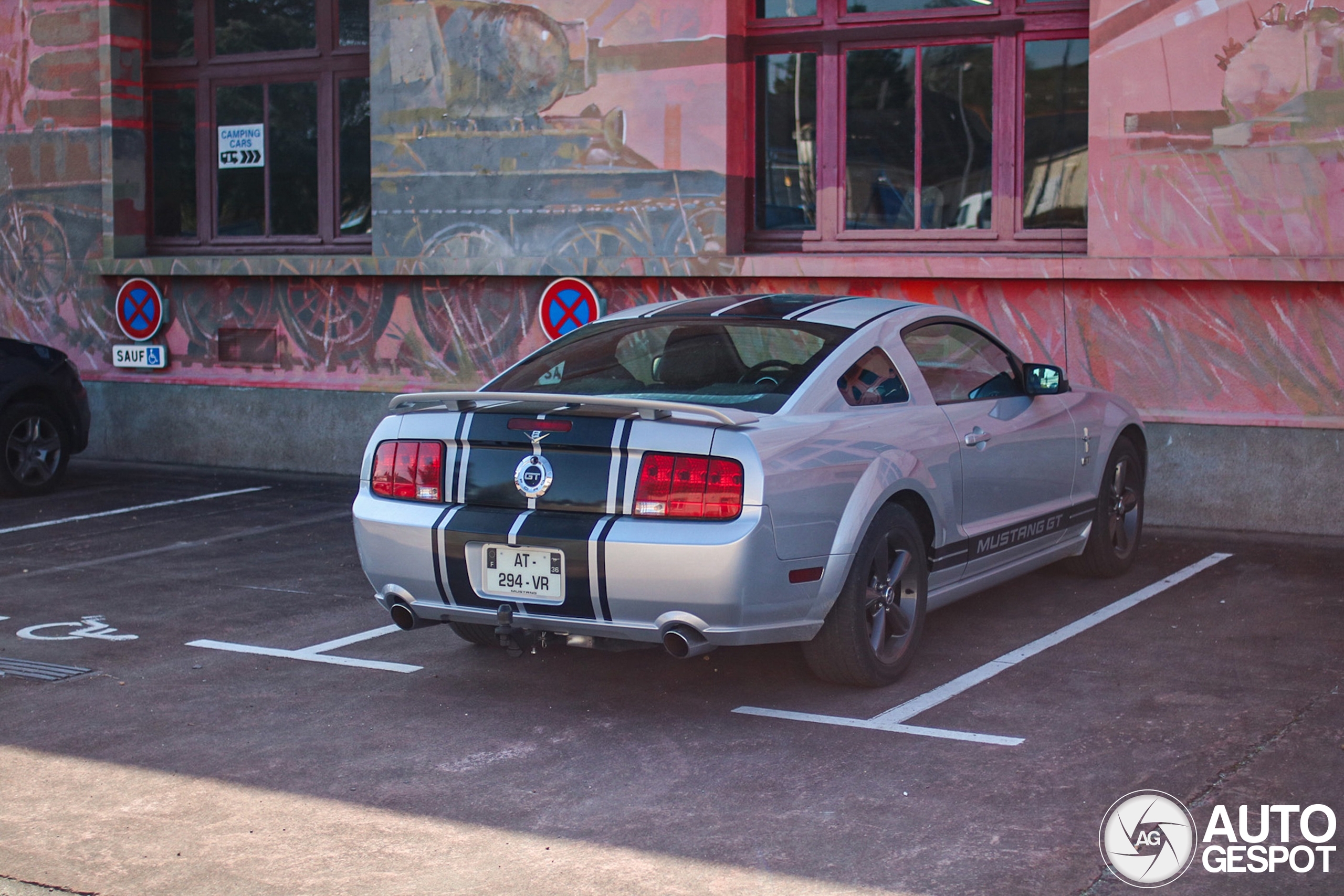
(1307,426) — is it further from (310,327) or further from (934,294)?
(310,327)

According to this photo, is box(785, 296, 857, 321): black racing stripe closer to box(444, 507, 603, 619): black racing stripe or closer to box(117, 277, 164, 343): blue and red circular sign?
box(444, 507, 603, 619): black racing stripe

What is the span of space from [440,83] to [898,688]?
8246 mm

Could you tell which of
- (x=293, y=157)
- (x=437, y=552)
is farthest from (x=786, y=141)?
(x=437, y=552)

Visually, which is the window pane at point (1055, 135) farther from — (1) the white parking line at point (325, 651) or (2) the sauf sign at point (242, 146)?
(2) the sauf sign at point (242, 146)

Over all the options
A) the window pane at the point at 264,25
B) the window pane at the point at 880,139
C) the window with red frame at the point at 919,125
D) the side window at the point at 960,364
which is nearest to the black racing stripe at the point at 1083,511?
the side window at the point at 960,364

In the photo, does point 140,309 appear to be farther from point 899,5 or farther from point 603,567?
point 603,567

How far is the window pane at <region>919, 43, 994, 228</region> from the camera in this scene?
11.2 meters

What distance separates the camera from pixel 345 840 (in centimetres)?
420

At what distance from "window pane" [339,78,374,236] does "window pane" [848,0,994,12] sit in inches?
179

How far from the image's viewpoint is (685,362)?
19.8ft

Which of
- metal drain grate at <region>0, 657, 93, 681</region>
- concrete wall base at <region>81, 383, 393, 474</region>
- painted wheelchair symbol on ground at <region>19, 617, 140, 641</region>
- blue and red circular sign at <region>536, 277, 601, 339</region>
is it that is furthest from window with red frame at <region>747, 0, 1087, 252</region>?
metal drain grate at <region>0, 657, 93, 681</region>
